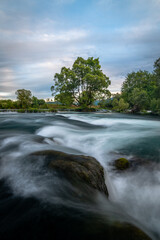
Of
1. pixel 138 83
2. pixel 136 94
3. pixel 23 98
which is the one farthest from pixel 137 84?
pixel 23 98

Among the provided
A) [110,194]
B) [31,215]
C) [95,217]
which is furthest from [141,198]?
[31,215]

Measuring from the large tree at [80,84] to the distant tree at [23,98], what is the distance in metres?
22.9

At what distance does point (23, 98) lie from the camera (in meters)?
52.6

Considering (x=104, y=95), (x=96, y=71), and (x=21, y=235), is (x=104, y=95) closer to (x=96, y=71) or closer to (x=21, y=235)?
(x=96, y=71)

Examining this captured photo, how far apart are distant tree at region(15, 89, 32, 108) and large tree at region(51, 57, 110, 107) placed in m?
22.9

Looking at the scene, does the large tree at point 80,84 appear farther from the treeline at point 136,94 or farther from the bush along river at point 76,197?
the bush along river at point 76,197

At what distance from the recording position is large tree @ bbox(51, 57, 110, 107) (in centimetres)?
3231

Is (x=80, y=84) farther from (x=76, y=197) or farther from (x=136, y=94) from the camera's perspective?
(x=76, y=197)

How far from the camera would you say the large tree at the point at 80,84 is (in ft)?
106

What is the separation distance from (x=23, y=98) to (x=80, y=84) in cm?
2869

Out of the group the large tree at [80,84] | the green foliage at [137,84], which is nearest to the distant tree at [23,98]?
the large tree at [80,84]

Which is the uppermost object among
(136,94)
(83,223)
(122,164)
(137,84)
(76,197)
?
(137,84)

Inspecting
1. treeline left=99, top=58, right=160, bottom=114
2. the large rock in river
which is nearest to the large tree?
treeline left=99, top=58, right=160, bottom=114

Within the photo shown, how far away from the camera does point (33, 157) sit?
272cm
